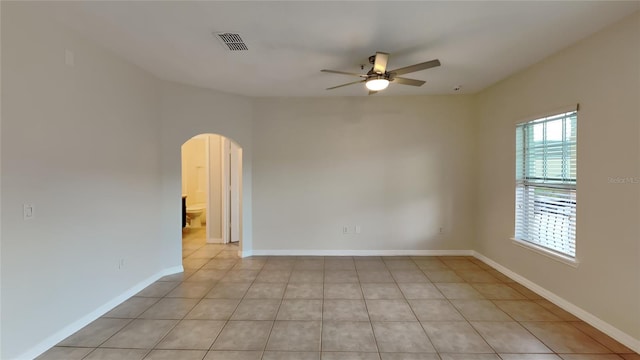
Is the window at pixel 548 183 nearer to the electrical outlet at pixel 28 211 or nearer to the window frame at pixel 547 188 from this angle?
the window frame at pixel 547 188

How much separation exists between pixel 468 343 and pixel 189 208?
6588 millimetres

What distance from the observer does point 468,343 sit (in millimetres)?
2439

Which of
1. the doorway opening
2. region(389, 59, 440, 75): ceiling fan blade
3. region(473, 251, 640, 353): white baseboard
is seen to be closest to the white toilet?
the doorway opening

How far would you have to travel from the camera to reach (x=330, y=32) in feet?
8.51

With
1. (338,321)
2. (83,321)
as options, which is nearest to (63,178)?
(83,321)

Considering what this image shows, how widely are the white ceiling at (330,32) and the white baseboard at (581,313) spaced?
2677 mm

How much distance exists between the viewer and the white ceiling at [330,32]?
2223mm

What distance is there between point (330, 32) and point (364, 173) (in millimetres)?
2712

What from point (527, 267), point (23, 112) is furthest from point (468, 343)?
point (23, 112)

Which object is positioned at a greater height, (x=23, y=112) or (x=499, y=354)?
(x=23, y=112)

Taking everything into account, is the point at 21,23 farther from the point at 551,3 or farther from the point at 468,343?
the point at 468,343

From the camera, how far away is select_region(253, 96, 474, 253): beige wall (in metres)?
4.86

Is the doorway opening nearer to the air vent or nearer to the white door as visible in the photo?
the white door

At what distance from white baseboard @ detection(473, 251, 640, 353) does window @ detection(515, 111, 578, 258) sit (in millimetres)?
499
